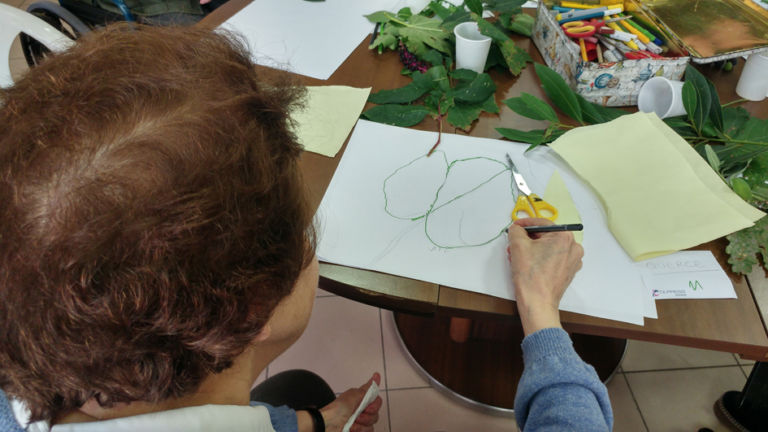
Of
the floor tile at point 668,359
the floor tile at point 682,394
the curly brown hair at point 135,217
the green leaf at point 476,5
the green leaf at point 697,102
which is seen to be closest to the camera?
the curly brown hair at point 135,217

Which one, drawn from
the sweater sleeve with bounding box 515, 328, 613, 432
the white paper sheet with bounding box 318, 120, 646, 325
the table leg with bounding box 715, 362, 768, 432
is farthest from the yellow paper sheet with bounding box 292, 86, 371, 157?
the table leg with bounding box 715, 362, 768, 432

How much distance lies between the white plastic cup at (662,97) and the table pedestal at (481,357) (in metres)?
0.66

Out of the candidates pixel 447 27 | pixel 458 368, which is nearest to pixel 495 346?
pixel 458 368

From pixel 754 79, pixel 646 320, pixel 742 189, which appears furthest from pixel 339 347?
pixel 754 79

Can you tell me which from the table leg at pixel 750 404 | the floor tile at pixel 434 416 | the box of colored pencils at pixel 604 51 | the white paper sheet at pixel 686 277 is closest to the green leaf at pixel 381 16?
the box of colored pencils at pixel 604 51

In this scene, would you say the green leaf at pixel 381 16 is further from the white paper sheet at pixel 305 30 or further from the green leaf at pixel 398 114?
the green leaf at pixel 398 114

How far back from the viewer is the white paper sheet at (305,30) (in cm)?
100

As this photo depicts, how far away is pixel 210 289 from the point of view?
14.5 inches

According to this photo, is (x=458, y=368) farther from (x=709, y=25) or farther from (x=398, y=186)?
(x=709, y=25)

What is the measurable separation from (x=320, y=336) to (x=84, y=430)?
1.00 meters

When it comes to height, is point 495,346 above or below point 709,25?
below

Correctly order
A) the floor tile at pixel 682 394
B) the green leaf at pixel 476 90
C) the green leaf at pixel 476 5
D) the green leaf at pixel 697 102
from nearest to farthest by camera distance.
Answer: the green leaf at pixel 697 102 → the green leaf at pixel 476 90 → the green leaf at pixel 476 5 → the floor tile at pixel 682 394

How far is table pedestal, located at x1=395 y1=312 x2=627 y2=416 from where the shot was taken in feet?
4.08

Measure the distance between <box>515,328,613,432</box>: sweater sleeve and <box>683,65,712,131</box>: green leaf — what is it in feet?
1.56
